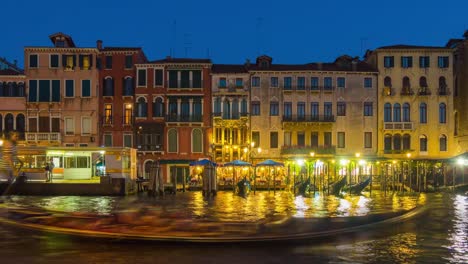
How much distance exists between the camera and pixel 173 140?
54812 millimetres

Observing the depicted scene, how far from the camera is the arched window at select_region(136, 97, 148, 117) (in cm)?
5497

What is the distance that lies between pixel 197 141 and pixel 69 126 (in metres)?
12.0

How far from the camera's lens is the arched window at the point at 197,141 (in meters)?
54.8

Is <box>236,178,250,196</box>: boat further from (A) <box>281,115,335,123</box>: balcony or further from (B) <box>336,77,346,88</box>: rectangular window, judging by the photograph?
(B) <box>336,77,346,88</box>: rectangular window

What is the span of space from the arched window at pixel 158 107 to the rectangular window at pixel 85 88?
623cm

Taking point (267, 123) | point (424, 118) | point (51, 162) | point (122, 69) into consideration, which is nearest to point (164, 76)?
point (122, 69)

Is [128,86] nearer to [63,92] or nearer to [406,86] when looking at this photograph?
[63,92]

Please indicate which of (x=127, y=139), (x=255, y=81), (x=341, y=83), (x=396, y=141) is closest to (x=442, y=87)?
(x=396, y=141)

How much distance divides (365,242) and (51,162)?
30.6 meters

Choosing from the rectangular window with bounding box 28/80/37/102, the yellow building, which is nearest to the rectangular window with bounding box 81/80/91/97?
the rectangular window with bounding box 28/80/37/102

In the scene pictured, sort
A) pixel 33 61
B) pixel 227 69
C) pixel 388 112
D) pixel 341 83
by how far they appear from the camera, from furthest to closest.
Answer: pixel 227 69 < pixel 341 83 < pixel 388 112 < pixel 33 61

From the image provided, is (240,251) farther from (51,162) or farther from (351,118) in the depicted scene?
(351,118)

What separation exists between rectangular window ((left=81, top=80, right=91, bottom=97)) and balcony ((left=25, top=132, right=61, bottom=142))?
14.5ft

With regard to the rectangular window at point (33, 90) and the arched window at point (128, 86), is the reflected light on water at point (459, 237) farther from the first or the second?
the rectangular window at point (33, 90)
